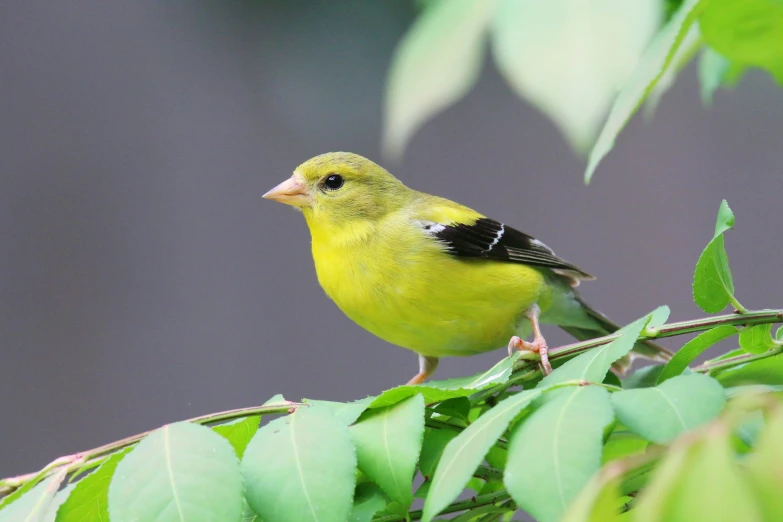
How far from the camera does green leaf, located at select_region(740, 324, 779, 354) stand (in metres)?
1.29

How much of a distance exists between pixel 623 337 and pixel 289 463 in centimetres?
52

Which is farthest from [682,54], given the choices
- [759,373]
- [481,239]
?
[481,239]

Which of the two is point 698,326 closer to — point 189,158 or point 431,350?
point 431,350

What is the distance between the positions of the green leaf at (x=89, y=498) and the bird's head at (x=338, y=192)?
5.93 ft

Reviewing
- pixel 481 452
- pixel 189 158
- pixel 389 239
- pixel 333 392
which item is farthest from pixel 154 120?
pixel 481 452

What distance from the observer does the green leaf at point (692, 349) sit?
1.25m

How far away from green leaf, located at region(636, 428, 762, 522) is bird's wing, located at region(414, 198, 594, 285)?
2123 millimetres

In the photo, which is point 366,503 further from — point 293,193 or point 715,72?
point 293,193

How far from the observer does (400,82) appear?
1.27 metres

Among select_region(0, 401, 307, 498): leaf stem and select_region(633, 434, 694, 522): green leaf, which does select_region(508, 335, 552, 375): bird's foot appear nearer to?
select_region(0, 401, 307, 498): leaf stem

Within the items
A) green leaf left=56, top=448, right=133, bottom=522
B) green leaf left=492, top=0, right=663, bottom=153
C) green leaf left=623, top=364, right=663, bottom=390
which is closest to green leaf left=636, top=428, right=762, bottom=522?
green leaf left=492, top=0, right=663, bottom=153

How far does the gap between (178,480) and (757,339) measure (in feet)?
2.97

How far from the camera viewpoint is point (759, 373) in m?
1.24

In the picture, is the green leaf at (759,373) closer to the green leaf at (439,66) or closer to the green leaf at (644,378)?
the green leaf at (644,378)
